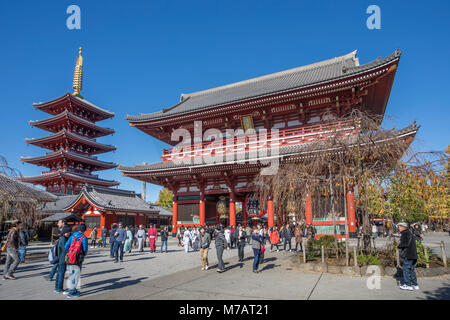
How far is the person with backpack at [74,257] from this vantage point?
6.33 m

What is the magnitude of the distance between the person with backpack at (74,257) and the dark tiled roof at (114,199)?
65.9 ft

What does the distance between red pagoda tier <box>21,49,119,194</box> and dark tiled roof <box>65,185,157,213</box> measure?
11.6 metres

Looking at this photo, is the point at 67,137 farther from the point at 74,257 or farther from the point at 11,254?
the point at 74,257

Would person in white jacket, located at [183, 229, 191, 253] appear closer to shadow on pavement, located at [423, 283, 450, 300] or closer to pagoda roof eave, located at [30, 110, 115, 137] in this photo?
shadow on pavement, located at [423, 283, 450, 300]

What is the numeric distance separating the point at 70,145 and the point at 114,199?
18325mm

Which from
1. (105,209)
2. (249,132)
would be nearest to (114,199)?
(105,209)

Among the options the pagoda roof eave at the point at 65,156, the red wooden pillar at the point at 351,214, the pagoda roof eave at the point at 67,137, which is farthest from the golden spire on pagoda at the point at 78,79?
the red wooden pillar at the point at 351,214

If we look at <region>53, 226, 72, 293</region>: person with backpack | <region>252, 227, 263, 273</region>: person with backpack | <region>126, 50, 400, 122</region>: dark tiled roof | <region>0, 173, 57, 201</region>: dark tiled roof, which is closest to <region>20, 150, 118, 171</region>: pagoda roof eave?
<region>126, 50, 400, 122</region>: dark tiled roof

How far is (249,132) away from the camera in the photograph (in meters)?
22.1

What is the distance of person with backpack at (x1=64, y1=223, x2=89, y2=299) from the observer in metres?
6.33

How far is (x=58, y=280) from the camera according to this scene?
6.82 m
